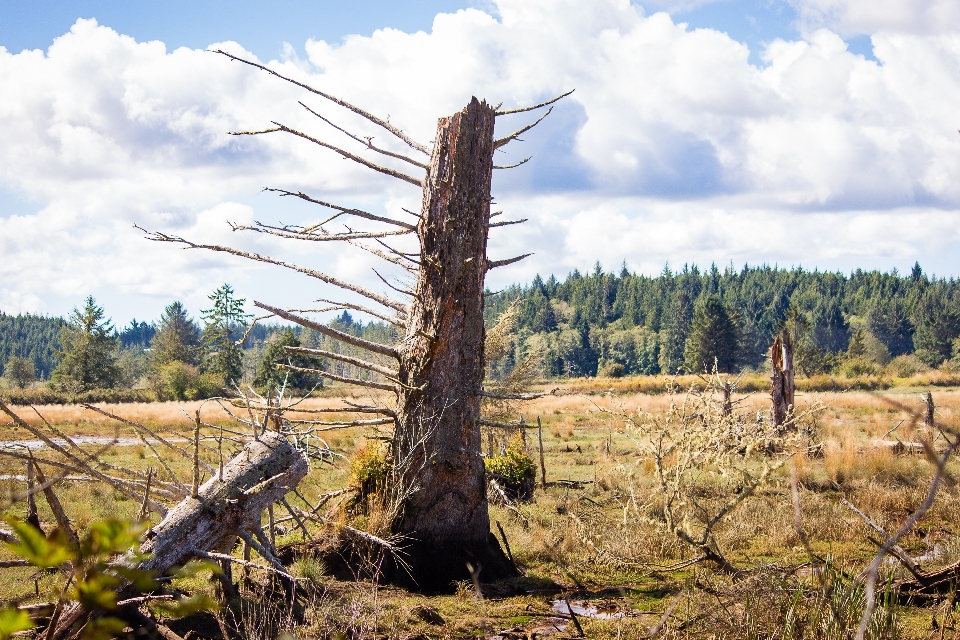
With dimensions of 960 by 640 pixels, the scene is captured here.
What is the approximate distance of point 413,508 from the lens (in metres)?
7.91

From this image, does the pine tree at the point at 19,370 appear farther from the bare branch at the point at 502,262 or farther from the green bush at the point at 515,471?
the bare branch at the point at 502,262

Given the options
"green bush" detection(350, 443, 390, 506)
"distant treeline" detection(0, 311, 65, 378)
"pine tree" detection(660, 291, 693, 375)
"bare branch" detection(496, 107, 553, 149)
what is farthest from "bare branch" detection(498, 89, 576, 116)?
"distant treeline" detection(0, 311, 65, 378)

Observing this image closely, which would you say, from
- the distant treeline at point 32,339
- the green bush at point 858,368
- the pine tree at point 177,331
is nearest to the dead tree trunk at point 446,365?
the green bush at point 858,368

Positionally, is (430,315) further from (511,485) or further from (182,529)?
(511,485)

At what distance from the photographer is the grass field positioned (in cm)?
548

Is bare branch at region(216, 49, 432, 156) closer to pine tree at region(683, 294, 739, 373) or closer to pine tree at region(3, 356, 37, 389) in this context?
pine tree at region(3, 356, 37, 389)

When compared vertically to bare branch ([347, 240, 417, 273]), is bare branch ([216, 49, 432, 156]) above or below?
above

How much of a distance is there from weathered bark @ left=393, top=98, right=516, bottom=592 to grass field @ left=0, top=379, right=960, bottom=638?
1.63 ft

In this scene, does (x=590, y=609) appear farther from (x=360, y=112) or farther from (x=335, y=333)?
(x=360, y=112)

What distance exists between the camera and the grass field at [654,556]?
5484 millimetres

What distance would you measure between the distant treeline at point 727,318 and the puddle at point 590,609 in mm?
57480

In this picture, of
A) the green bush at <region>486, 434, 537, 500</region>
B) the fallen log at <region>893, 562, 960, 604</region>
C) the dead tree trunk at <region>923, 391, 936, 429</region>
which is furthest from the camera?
the green bush at <region>486, 434, 537, 500</region>

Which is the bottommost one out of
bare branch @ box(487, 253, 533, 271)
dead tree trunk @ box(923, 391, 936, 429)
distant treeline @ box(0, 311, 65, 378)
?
dead tree trunk @ box(923, 391, 936, 429)

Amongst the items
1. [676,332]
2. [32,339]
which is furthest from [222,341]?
[32,339]
